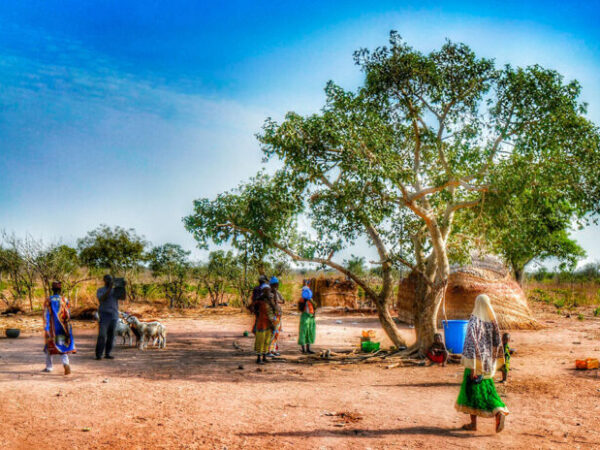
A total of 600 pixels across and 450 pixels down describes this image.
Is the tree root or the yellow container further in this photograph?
the tree root

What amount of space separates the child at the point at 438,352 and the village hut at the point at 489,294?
638 cm

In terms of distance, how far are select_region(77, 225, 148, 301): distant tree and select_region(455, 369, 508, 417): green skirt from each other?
2114 cm

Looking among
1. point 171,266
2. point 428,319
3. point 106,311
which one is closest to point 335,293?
point 171,266

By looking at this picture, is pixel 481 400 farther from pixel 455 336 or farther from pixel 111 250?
pixel 111 250

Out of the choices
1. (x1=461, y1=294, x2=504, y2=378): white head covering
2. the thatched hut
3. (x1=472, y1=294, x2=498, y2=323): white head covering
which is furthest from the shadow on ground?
the thatched hut

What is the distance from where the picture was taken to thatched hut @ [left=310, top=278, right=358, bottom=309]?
26469 mm

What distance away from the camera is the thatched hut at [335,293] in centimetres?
2647

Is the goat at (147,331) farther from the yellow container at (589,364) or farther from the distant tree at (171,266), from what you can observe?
the distant tree at (171,266)

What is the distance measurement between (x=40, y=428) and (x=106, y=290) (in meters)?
5.06

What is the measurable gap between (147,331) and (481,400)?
8988mm

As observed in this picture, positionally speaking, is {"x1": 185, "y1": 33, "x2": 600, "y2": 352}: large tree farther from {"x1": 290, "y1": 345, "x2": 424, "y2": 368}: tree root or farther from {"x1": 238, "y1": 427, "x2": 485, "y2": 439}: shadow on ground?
{"x1": 238, "y1": 427, "x2": 485, "y2": 439}: shadow on ground

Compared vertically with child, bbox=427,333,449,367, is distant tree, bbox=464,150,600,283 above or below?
above

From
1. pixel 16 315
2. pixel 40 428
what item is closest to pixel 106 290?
pixel 40 428

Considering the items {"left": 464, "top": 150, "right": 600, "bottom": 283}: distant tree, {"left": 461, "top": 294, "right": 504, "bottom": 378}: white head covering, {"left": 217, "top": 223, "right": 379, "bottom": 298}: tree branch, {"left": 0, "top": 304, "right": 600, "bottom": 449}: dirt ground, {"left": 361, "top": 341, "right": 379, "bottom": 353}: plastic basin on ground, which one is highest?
{"left": 464, "top": 150, "right": 600, "bottom": 283}: distant tree
